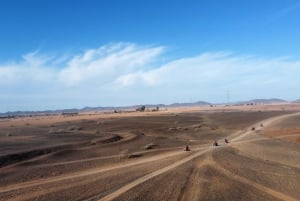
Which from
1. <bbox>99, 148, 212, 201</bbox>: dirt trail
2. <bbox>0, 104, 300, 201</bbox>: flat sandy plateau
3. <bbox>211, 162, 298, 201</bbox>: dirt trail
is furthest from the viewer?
<bbox>0, 104, 300, 201</bbox>: flat sandy plateau

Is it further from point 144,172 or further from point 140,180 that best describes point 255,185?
point 144,172

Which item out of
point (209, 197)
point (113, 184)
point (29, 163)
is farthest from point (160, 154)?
point (209, 197)

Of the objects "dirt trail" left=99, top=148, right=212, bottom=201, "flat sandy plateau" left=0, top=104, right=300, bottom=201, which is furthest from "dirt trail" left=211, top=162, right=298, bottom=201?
"dirt trail" left=99, top=148, right=212, bottom=201

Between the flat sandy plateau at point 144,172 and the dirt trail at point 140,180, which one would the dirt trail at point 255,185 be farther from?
the dirt trail at point 140,180

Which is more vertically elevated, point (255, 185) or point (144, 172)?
point (144, 172)

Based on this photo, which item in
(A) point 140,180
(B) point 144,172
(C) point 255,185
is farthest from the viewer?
(B) point 144,172

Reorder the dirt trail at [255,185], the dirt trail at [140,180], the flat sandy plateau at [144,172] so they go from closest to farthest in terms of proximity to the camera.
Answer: the dirt trail at [140,180] → the dirt trail at [255,185] → the flat sandy plateau at [144,172]

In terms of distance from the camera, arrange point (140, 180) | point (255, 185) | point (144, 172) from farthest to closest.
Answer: point (144, 172)
point (140, 180)
point (255, 185)

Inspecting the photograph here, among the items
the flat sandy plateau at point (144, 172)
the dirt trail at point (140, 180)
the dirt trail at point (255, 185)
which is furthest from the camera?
the flat sandy plateau at point (144, 172)

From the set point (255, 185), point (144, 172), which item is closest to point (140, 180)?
point (144, 172)

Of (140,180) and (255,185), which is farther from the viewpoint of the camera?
(140,180)

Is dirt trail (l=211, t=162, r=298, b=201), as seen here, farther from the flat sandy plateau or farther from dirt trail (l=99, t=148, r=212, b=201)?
dirt trail (l=99, t=148, r=212, b=201)

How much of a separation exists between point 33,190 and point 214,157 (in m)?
15.4

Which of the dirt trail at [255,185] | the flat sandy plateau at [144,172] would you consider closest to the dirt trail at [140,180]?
the flat sandy plateau at [144,172]
